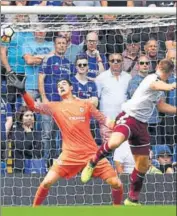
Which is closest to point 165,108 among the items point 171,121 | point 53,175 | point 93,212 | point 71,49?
point 171,121

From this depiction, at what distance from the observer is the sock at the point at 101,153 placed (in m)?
7.27

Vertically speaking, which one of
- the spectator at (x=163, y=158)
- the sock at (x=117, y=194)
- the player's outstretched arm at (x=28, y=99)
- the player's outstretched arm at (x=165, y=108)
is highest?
the player's outstretched arm at (x=28, y=99)

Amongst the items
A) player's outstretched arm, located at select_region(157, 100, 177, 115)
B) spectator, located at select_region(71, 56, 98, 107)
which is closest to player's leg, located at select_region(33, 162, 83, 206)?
spectator, located at select_region(71, 56, 98, 107)

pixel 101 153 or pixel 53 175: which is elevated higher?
pixel 101 153

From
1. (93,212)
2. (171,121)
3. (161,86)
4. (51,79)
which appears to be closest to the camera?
(93,212)

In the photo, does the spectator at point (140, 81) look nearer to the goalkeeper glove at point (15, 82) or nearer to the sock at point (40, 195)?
the goalkeeper glove at point (15, 82)

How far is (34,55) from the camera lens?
7.52 meters

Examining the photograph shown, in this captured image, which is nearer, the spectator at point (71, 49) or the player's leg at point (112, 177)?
the player's leg at point (112, 177)

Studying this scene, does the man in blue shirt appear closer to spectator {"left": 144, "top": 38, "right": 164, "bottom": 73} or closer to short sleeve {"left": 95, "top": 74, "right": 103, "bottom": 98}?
short sleeve {"left": 95, "top": 74, "right": 103, "bottom": 98}

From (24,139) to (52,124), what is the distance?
259mm

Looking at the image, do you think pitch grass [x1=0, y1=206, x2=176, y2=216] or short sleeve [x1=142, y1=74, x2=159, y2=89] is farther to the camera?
short sleeve [x1=142, y1=74, x2=159, y2=89]

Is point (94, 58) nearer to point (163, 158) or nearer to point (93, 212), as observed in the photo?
point (163, 158)

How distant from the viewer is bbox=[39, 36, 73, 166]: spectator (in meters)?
7.44

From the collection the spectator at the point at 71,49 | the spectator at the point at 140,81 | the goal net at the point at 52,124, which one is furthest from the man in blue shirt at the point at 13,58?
the spectator at the point at 140,81
